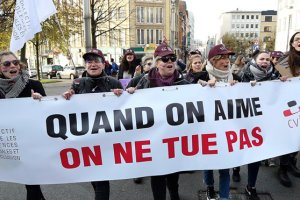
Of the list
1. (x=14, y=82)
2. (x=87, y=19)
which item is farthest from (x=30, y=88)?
(x=87, y=19)

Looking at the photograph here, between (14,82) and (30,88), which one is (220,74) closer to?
(30,88)

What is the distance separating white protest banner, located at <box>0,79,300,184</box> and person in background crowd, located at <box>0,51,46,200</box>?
16 centimetres

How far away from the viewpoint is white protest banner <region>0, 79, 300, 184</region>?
3.18 metres

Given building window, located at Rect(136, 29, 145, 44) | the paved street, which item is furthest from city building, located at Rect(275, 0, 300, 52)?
the paved street

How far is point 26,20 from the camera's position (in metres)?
4.62

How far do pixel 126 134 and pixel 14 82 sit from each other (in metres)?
1.29

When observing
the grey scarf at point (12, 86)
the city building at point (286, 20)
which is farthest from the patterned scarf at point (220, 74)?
the city building at point (286, 20)

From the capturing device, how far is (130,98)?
3.29m

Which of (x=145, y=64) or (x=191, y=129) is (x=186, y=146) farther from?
(x=145, y=64)

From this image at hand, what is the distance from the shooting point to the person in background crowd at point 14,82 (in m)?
3.26

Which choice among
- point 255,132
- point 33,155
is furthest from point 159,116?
point 33,155

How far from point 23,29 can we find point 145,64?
7.46ft

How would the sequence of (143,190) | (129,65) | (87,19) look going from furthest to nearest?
(87,19) < (129,65) < (143,190)

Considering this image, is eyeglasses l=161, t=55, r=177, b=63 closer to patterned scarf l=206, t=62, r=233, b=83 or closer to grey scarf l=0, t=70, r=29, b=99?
patterned scarf l=206, t=62, r=233, b=83
